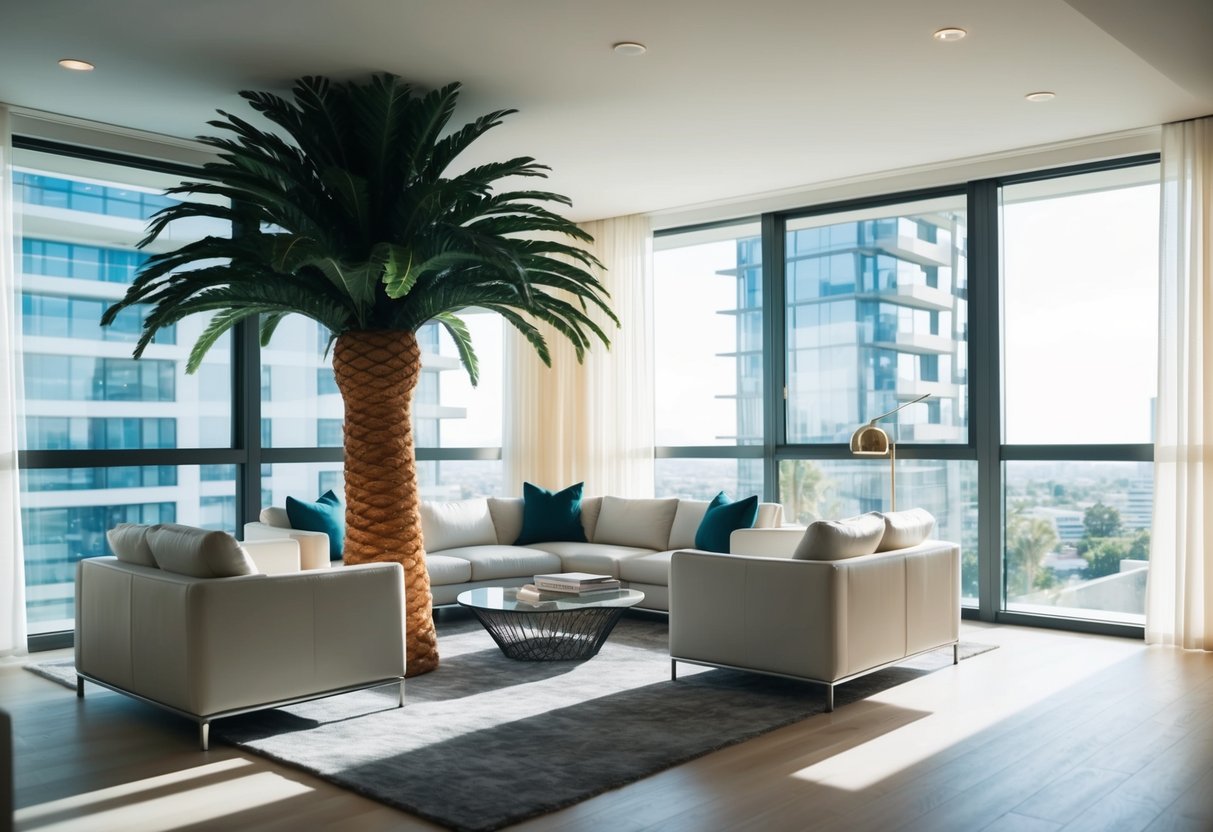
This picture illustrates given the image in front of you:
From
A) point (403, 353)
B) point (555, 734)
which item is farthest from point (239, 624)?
point (403, 353)

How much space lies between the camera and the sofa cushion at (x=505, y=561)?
7.00 m

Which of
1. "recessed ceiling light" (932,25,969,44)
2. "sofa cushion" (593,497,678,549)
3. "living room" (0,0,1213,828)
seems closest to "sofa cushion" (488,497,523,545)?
"sofa cushion" (593,497,678,549)

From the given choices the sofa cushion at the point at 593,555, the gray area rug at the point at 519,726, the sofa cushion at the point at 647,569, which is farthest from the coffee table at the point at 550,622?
the sofa cushion at the point at 593,555

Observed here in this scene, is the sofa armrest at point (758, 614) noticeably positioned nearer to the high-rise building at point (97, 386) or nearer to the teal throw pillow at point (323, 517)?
the teal throw pillow at point (323, 517)

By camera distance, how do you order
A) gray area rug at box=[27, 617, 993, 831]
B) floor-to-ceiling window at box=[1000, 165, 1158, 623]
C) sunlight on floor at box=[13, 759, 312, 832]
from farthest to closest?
1. floor-to-ceiling window at box=[1000, 165, 1158, 623]
2. gray area rug at box=[27, 617, 993, 831]
3. sunlight on floor at box=[13, 759, 312, 832]

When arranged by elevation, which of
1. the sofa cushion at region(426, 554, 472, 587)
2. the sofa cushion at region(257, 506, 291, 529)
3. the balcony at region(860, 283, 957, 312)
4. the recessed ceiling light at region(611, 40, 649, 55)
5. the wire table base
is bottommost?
the wire table base

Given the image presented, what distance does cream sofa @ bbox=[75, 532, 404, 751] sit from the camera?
13.5 ft

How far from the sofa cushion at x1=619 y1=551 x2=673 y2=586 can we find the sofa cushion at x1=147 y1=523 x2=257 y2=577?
2992 millimetres

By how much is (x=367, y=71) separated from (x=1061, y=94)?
11.8ft

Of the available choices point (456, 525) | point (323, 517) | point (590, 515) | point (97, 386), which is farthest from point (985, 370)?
point (97, 386)

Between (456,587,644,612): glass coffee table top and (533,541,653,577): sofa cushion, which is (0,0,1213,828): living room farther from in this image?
(533,541,653,577): sofa cushion

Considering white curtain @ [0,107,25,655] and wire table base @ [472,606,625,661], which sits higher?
white curtain @ [0,107,25,655]

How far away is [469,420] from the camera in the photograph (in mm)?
8984

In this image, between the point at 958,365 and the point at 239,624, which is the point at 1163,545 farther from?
the point at 239,624
